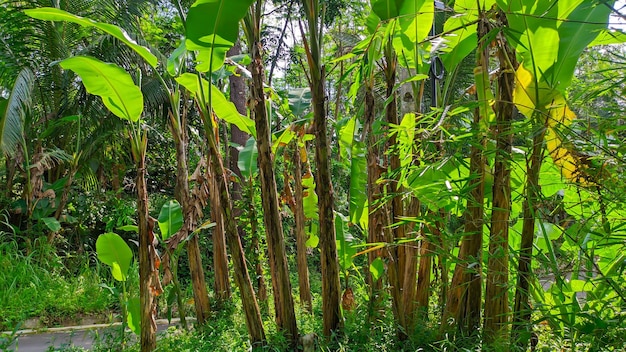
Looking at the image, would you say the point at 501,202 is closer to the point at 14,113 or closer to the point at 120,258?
the point at 120,258

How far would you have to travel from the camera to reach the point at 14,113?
6051 mm

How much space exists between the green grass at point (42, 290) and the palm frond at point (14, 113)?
5.15ft

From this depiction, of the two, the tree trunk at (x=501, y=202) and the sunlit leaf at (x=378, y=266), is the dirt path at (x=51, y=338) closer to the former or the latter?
the sunlit leaf at (x=378, y=266)

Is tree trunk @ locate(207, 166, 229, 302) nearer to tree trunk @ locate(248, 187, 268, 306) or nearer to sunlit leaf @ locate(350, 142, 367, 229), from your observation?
tree trunk @ locate(248, 187, 268, 306)

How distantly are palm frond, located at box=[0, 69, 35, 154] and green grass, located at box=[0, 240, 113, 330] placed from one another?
1.57m

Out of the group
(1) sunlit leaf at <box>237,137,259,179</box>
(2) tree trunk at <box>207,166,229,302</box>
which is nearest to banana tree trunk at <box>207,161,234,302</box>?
(2) tree trunk at <box>207,166,229,302</box>

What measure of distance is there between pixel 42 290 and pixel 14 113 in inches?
88.9

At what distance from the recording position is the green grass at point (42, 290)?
18.9ft

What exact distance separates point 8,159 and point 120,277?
200 inches

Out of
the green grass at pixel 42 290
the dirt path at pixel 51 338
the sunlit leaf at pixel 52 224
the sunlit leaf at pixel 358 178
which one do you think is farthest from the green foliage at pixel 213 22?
the sunlit leaf at pixel 52 224

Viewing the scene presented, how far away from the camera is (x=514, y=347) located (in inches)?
71.7

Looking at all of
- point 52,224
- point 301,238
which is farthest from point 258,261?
point 52,224

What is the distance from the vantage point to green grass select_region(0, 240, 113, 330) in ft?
18.9

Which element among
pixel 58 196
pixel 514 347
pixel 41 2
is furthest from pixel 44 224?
pixel 514 347
